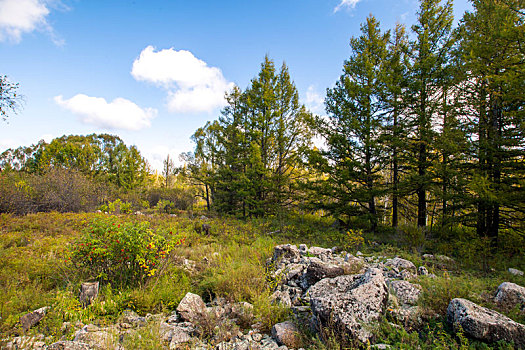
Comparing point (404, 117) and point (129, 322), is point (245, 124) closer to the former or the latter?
point (404, 117)

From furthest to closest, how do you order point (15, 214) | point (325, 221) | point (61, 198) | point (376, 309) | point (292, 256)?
point (61, 198) → point (325, 221) → point (15, 214) → point (292, 256) → point (376, 309)

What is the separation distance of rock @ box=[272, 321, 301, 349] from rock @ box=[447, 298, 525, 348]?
186 cm

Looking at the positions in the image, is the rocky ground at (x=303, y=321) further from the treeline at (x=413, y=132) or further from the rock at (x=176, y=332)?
the treeline at (x=413, y=132)

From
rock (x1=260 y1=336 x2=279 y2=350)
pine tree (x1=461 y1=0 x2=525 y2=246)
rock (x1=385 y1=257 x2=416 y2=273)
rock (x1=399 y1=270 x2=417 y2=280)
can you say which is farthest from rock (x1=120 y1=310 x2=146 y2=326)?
pine tree (x1=461 y1=0 x2=525 y2=246)

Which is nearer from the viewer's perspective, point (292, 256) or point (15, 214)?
point (292, 256)

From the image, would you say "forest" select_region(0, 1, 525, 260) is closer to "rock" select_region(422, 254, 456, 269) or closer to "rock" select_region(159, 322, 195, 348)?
"rock" select_region(422, 254, 456, 269)

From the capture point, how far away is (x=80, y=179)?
15883 mm

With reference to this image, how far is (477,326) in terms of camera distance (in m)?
2.53

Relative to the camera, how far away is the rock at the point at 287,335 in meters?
2.99

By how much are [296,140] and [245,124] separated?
3457mm

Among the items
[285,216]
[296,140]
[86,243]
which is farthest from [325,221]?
[86,243]

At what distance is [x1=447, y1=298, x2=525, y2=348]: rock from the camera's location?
8.02ft

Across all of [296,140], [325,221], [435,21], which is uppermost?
[435,21]

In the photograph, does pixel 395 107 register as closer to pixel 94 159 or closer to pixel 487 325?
pixel 487 325
